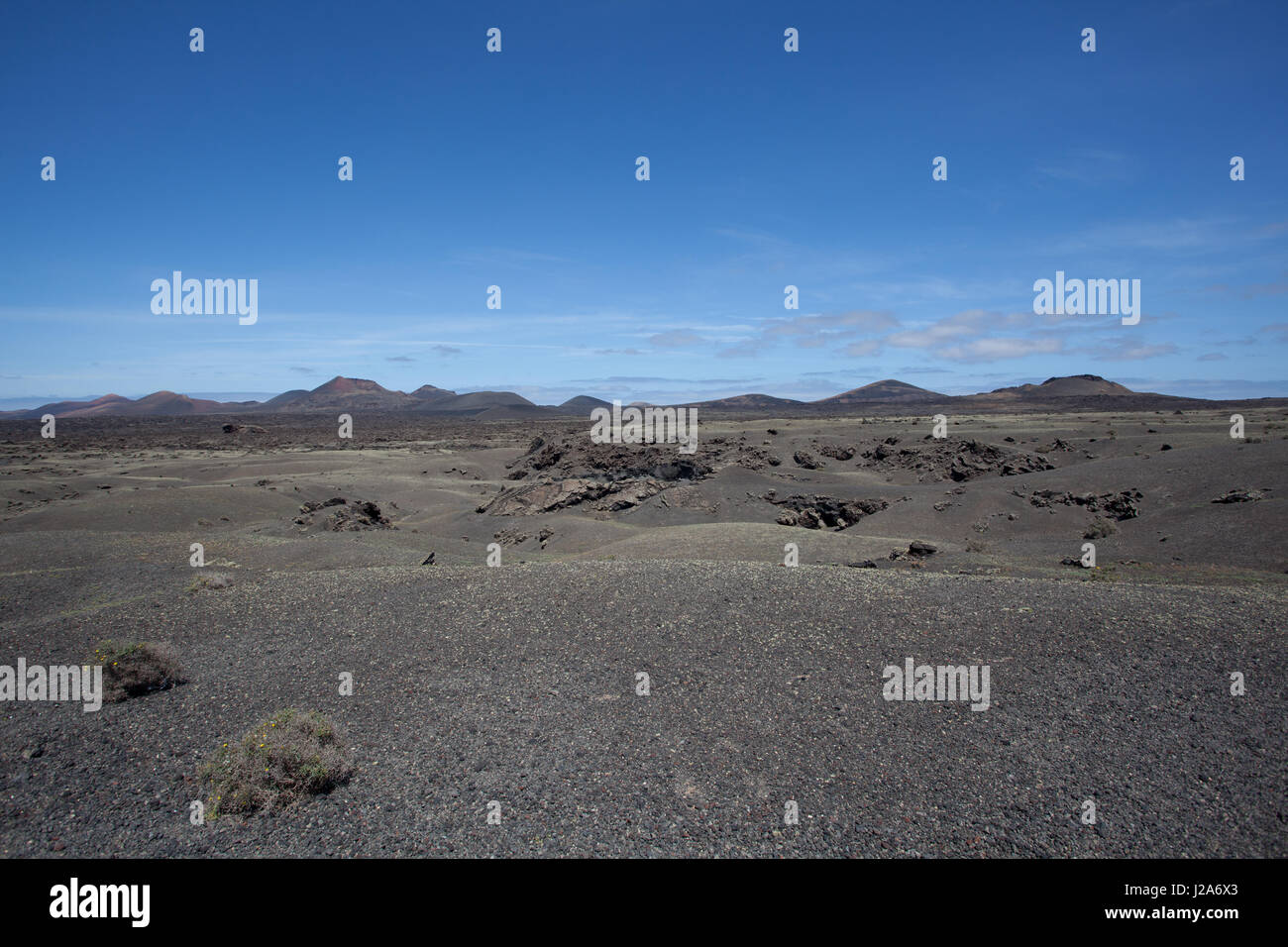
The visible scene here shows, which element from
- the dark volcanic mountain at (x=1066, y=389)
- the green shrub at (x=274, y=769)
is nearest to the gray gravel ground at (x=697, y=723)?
the green shrub at (x=274, y=769)

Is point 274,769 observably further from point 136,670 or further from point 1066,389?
point 1066,389

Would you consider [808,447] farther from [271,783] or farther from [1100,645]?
[271,783]

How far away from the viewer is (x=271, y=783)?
205 inches

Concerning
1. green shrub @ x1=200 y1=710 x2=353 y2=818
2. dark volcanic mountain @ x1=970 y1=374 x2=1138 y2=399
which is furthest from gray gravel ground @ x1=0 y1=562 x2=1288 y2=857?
dark volcanic mountain @ x1=970 y1=374 x2=1138 y2=399

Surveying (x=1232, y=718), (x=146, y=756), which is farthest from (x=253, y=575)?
(x=1232, y=718)

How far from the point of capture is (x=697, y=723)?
20.5ft

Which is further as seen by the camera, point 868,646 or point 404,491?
point 404,491

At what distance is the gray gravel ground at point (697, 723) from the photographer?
4.75 meters

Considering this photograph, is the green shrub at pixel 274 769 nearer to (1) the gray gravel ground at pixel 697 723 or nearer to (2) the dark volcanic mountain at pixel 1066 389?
(1) the gray gravel ground at pixel 697 723

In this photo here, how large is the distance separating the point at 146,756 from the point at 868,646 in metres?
7.11

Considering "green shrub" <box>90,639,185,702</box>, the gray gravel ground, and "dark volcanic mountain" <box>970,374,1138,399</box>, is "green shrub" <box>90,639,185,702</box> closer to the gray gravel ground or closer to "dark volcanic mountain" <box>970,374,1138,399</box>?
the gray gravel ground

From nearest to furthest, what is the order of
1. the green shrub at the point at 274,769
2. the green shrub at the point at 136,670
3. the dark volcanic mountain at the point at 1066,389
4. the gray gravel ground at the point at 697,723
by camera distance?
the gray gravel ground at the point at 697,723, the green shrub at the point at 274,769, the green shrub at the point at 136,670, the dark volcanic mountain at the point at 1066,389

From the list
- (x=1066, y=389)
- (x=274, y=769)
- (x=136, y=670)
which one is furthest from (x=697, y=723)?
(x=1066, y=389)
